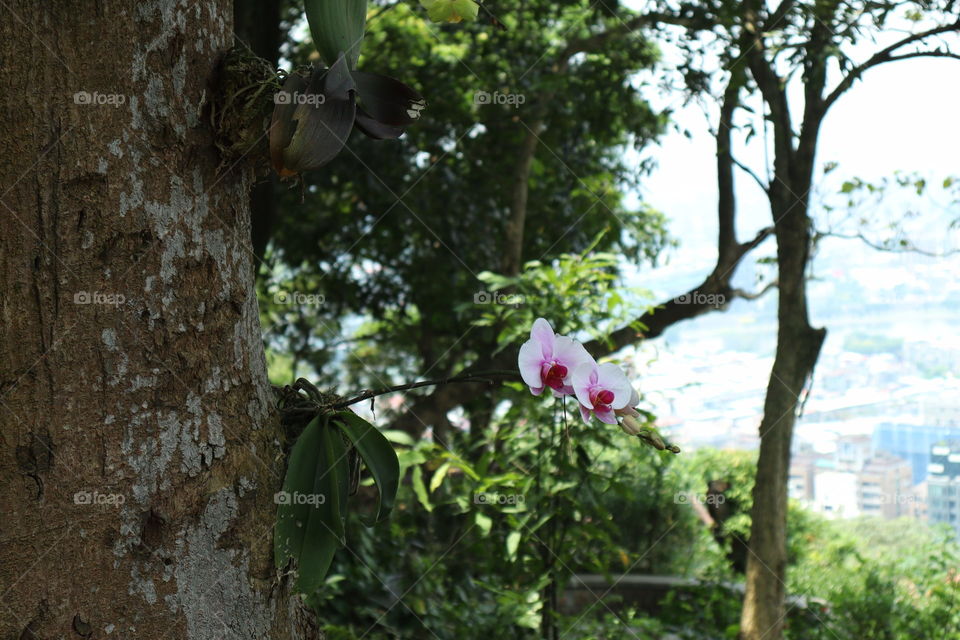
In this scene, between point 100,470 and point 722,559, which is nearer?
point 100,470

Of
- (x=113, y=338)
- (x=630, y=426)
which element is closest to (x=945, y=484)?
(x=630, y=426)

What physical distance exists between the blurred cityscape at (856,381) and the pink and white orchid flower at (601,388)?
233cm

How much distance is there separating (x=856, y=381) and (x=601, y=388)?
363 centimetres

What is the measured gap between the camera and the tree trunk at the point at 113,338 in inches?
28.7

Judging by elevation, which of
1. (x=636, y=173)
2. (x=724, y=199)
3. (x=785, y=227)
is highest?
(x=636, y=173)

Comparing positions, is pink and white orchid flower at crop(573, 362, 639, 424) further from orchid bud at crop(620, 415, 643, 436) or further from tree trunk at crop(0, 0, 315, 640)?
tree trunk at crop(0, 0, 315, 640)

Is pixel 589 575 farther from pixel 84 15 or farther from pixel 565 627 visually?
pixel 84 15

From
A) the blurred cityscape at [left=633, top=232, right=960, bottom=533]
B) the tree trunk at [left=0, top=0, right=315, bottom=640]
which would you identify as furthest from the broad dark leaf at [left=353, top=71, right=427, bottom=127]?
the blurred cityscape at [left=633, top=232, right=960, bottom=533]

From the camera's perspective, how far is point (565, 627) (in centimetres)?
217

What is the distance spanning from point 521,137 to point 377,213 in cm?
73

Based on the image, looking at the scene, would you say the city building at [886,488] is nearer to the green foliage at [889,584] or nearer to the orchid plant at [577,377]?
the green foliage at [889,584]

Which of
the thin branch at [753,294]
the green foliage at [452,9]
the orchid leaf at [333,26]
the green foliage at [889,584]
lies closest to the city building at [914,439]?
the green foliage at [889,584]

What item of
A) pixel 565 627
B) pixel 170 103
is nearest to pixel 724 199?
pixel 565 627

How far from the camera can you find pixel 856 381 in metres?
4.03
